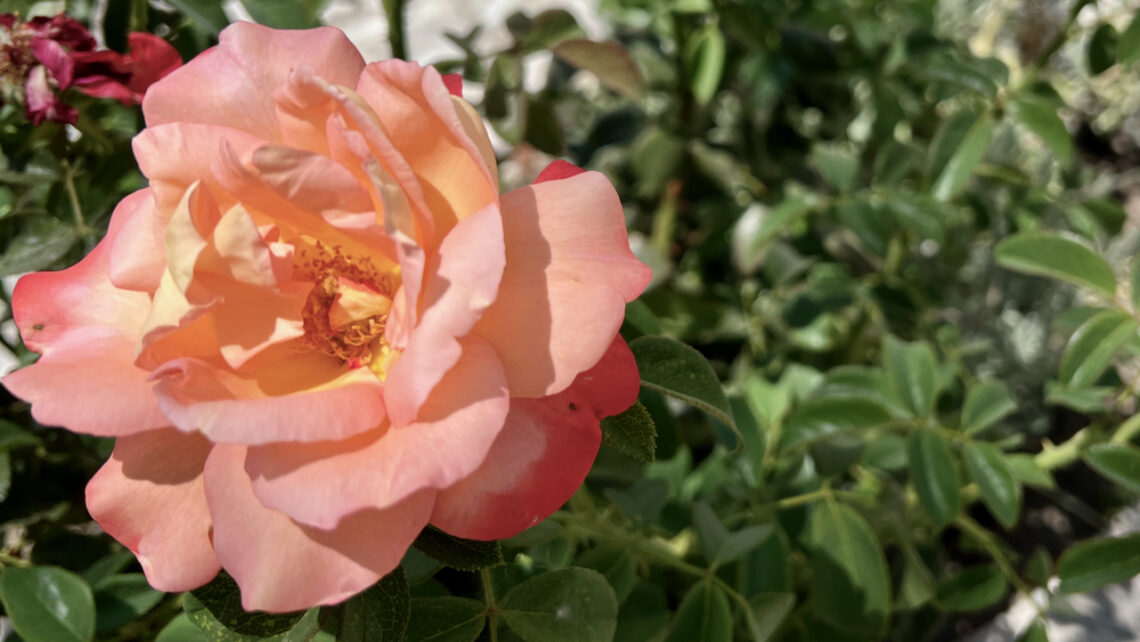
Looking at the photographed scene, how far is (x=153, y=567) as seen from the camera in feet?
1.47

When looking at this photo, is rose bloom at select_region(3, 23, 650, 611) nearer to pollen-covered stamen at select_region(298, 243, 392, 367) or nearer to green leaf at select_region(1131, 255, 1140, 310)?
pollen-covered stamen at select_region(298, 243, 392, 367)

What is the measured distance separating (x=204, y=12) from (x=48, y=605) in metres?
0.52

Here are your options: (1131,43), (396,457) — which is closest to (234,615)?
(396,457)

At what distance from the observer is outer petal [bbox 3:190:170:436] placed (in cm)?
41

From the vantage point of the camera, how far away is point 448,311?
40 cm

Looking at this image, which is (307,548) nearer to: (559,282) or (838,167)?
(559,282)

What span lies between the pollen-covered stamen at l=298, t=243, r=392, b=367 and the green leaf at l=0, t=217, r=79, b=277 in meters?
0.27

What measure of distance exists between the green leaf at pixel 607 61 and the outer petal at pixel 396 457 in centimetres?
56

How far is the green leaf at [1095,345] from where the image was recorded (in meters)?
0.79

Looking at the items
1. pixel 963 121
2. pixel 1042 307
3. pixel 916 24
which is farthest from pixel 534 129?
pixel 1042 307

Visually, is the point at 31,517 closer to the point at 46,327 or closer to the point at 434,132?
the point at 46,327

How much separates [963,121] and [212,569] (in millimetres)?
1006

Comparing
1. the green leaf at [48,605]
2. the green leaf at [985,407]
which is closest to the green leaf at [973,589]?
the green leaf at [985,407]

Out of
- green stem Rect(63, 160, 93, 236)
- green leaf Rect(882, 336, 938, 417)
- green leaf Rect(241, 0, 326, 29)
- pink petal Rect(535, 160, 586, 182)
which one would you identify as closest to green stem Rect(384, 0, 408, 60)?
green leaf Rect(241, 0, 326, 29)
